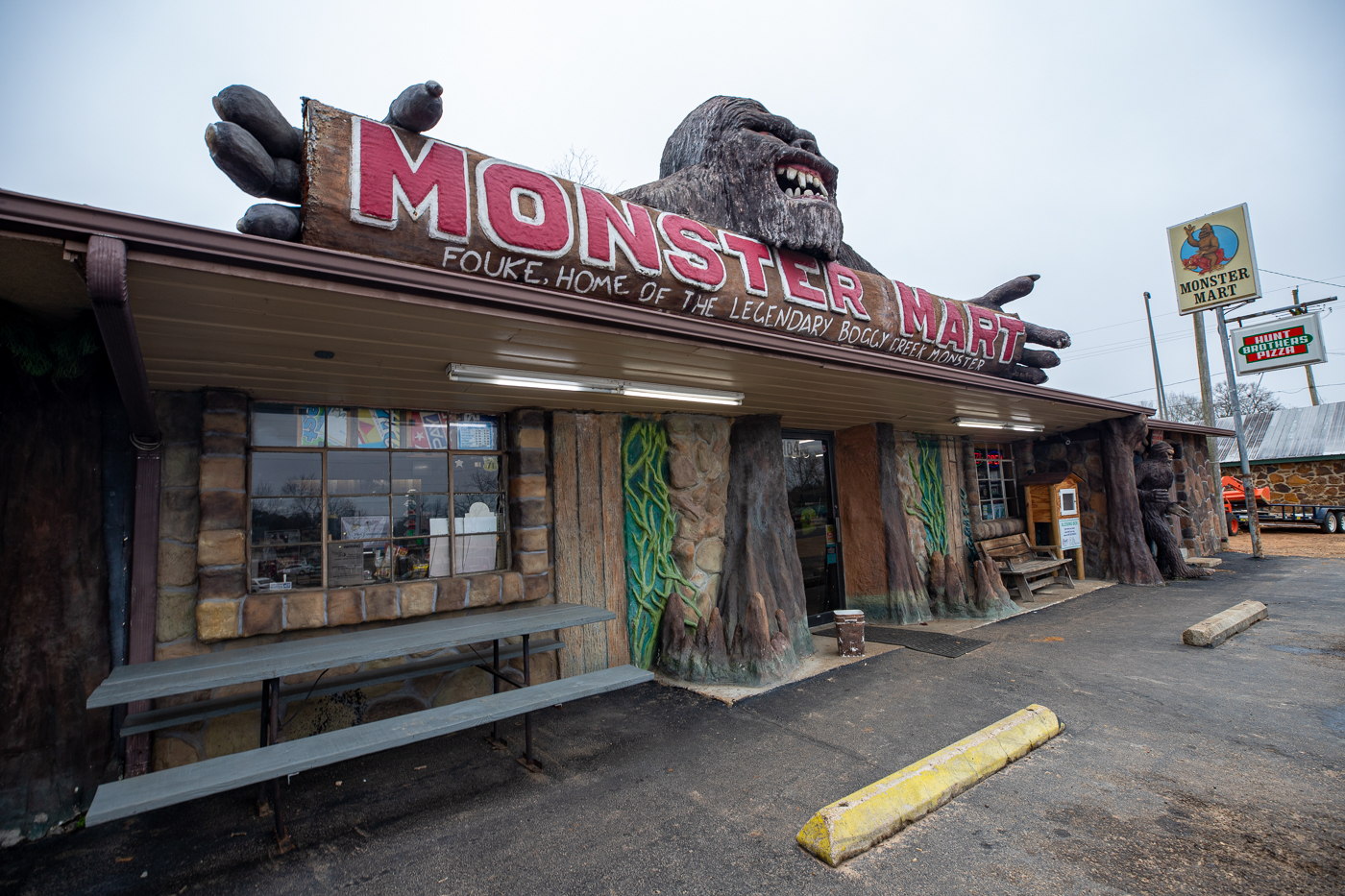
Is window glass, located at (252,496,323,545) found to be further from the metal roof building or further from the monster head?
the metal roof building

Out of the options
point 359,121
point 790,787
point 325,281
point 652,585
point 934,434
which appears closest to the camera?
point 325,281

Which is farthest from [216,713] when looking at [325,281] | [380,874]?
[325,281]

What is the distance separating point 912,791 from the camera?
2.72 meters

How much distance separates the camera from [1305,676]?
4.42 meters

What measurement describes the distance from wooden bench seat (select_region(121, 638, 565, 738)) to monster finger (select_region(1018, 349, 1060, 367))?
21.9ft

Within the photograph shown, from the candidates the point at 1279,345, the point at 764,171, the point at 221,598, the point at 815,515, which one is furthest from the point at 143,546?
the point at 1279,345

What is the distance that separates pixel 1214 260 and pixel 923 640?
489 inches

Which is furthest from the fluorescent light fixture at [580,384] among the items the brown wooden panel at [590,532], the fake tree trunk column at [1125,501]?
the fake tree trunk column at [1125,501]

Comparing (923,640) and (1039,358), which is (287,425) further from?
(1039,358)

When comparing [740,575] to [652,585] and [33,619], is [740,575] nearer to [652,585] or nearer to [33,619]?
[652,585]

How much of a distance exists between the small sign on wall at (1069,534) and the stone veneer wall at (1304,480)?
11.4 m

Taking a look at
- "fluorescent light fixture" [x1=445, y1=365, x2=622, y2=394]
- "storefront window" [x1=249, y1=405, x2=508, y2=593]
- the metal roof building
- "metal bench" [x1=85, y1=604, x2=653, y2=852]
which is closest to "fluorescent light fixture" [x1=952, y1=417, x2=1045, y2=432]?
"fluorescent light fixture" [x1=445, y1=365, x2=622, y2=394]

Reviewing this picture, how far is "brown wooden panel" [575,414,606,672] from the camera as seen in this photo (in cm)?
485

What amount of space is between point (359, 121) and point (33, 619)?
2.97m
